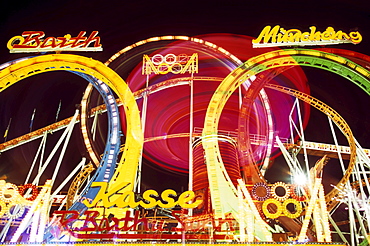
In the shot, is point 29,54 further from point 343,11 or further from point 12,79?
point 343,11

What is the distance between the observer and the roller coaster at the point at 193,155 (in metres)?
7.85

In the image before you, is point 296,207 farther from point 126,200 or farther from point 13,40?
point 13,40

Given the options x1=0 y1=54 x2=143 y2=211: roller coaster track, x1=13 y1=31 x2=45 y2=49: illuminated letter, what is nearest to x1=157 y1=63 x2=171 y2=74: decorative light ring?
x1=0 y1=54 x2=143 y2=211: roller coaster track

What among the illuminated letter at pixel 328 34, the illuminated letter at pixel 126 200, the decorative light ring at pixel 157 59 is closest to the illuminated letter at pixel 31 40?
the decorative light ring at pixel 157 59

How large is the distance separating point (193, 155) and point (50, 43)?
6739 millimetres

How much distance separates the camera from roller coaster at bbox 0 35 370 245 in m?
7.85

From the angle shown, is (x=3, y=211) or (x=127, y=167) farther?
(x=127, y=167)

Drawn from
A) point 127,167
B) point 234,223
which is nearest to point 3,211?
point 127,167

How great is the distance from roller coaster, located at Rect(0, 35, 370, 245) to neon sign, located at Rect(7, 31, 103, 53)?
547 millimetres

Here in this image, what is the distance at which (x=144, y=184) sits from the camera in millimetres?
14039

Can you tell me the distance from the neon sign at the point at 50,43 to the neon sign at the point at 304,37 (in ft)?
19.7

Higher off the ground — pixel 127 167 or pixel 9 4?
pixel 9 4

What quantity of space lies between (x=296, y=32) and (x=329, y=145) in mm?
6004

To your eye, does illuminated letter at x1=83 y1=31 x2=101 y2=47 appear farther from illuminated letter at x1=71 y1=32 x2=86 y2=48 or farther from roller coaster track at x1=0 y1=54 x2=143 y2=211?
roller coaster track at x1=0 y1=54 x2=143 y2=211
